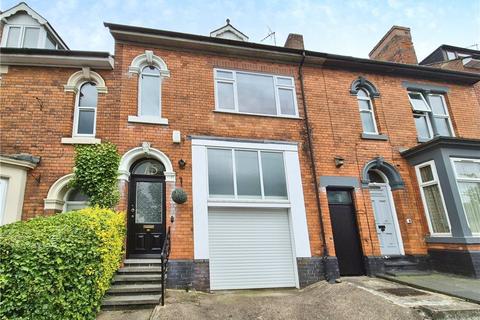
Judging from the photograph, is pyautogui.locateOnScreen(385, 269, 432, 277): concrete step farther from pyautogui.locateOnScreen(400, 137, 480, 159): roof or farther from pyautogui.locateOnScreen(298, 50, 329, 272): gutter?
pyautogui.locateOnScreen(400, 137, 480, 159): roof

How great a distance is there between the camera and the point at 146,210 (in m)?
7.74

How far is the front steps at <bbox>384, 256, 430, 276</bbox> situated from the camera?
8391 mm

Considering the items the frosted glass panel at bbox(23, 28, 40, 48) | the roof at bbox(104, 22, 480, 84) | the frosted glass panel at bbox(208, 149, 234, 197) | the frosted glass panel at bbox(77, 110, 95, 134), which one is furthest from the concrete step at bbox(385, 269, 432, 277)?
the frosted glass panel at bbox(23, 28, 40, 48)

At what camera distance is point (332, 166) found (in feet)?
29.7

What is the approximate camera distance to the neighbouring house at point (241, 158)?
757cm

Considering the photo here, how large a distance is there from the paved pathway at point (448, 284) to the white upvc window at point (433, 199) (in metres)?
1.34

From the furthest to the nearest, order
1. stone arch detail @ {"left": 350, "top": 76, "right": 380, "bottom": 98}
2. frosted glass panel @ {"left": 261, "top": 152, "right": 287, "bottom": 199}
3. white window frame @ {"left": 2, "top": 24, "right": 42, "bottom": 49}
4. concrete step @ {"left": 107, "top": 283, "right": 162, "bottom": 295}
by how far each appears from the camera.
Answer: stone arch detail @ {"left": 350, "top": 76, "right": 380, "bottom": 98} < white window frame @ {"left": 2, "top": 24, "right": 42, "bottom": 49} < frosted glass panel @ {"left": 261, "top": 152, "right": 287, "bottom": 199} < concrete step @ {"left": 107, "top": 283, "right": 162, "bottom": 295}

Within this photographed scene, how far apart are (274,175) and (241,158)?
1.15m

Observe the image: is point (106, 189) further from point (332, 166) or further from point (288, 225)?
point (332, 166)

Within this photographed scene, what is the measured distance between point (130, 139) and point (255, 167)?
3.70 meters

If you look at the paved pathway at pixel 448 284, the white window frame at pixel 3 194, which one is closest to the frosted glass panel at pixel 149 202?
the white window frame at pixel 3 194

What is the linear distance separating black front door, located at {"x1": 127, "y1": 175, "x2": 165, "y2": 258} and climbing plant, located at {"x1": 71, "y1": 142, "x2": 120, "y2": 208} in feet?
1.85

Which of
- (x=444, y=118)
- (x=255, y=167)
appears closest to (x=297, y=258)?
(x=255, y=167)

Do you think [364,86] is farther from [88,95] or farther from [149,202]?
[88,95]
